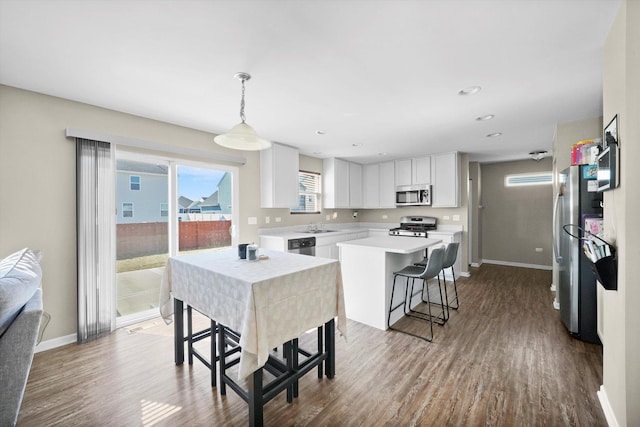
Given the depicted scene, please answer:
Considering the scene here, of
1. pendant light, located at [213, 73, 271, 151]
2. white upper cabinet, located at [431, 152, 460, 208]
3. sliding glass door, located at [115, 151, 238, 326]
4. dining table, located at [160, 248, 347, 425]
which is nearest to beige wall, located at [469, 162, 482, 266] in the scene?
white upper cabinet, located at [431, 152, 460, 208]

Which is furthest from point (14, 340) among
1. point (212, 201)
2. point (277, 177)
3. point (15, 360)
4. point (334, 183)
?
point (334, 183)

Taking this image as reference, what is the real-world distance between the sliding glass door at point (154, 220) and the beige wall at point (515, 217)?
6044 millimetres

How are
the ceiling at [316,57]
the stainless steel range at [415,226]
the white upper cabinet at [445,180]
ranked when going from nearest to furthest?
the ceiling at [316,57] → the white upper cabinet at [445,180] → the stainless steel range at [415,226]

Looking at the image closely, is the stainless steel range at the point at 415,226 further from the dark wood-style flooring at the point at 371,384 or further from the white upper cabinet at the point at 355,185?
the dark wood-style flooring at the point at 371,384

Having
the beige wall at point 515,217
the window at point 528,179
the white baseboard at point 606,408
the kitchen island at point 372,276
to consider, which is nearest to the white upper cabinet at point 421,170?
the beige wall at point 515,217

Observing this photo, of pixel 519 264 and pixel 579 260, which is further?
pixel 519 264

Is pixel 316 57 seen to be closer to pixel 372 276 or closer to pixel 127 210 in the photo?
pixel 372 276

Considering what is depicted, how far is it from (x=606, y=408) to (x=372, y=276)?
1.89m

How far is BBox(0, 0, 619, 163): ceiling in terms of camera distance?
150cm

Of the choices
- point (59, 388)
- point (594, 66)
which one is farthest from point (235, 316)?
point (594, 66)

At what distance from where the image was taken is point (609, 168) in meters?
1.55

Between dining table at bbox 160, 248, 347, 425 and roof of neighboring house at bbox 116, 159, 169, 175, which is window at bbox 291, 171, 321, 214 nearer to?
roof of neighboring house at bbox 116, 159, 169, 175

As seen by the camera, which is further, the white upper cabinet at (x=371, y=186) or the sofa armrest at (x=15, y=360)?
the white upper cabinet at (x=371, y=186)

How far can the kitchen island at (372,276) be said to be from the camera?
295cm
